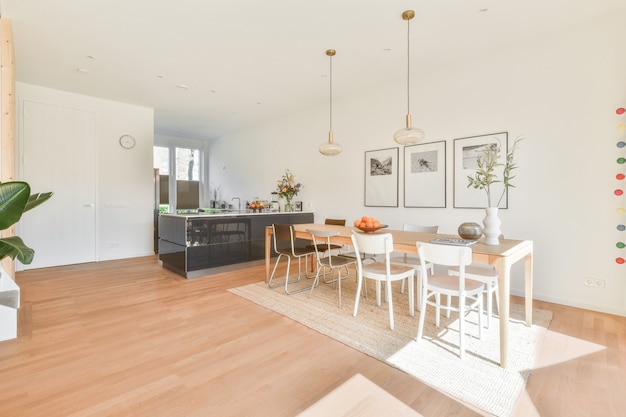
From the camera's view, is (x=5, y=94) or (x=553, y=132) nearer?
(x=5, y=94)

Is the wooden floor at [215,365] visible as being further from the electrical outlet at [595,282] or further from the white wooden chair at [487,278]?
the white wooden chair at [487,278]

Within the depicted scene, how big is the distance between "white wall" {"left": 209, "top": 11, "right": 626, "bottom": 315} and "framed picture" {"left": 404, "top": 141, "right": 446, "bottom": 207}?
0.09 meters

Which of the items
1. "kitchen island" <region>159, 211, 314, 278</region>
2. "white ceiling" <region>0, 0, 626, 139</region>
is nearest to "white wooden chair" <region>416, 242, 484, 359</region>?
"white ceiling" <region>0, 0, 626, 139</region>

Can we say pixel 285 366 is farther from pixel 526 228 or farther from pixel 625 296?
pixel 625 296

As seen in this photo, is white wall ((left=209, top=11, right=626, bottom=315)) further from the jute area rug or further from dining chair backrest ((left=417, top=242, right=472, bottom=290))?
dining chair backrest ((left=417, top=242, right=472, bottom=290))

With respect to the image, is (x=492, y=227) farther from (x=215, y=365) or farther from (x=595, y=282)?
(x=215, y=365)

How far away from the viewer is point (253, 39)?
3402mm

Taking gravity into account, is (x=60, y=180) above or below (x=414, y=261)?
above

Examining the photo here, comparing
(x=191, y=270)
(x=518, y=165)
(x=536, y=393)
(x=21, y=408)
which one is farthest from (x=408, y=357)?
(x=191, y=270)

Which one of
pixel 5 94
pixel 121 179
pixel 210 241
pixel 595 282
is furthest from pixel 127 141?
pixel 595 282

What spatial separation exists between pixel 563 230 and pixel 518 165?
82 cm

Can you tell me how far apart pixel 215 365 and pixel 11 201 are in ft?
4.83

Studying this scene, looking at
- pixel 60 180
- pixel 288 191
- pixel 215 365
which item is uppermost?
pixel 60 180

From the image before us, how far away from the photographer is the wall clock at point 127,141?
5684mm
